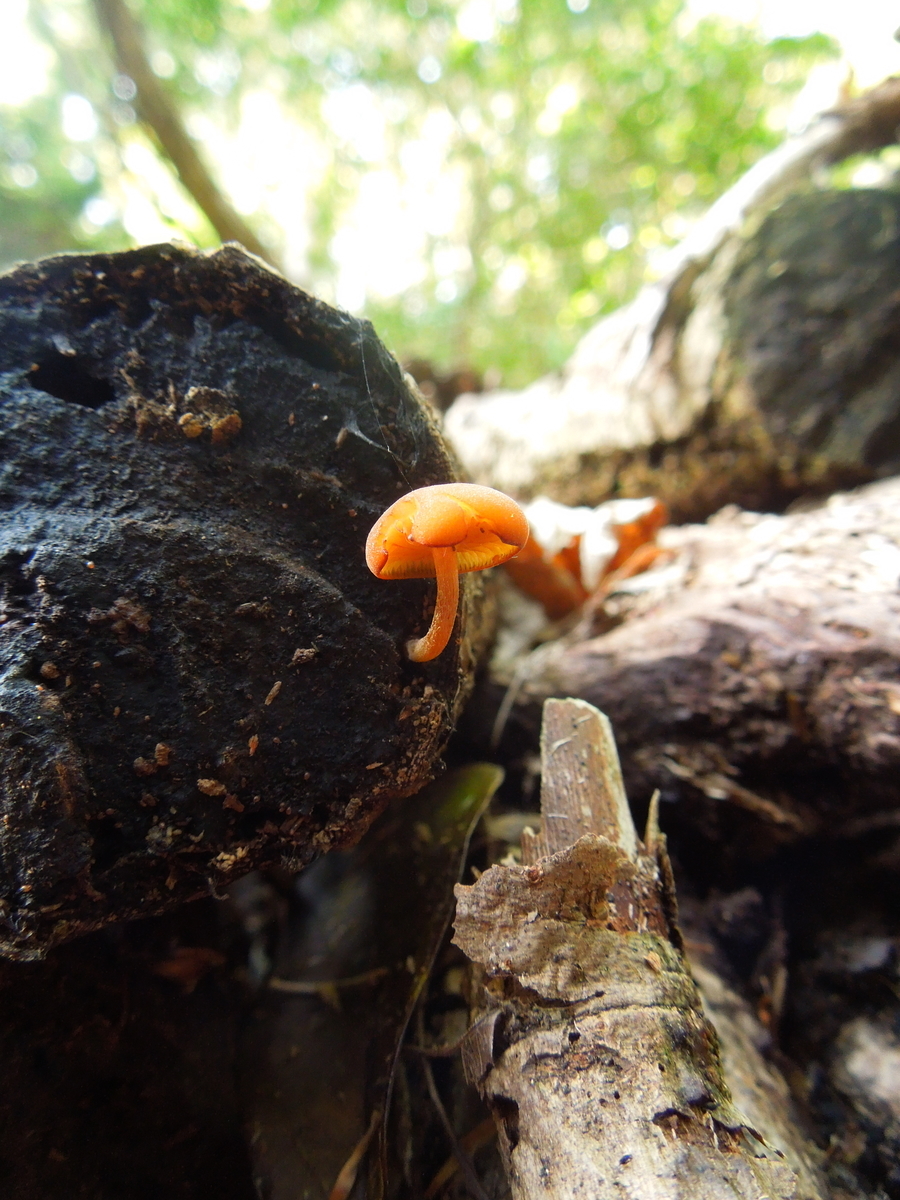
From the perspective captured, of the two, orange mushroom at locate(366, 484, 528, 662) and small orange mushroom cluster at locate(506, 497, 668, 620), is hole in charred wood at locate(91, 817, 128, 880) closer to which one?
orange mushroom at locate(366, 484, 528, 662)

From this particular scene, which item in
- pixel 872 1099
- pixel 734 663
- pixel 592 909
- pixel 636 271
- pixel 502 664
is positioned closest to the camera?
pixel 592 909

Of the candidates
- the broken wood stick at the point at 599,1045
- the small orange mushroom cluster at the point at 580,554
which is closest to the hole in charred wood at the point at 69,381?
the broken wood stick at the point at 599,1045

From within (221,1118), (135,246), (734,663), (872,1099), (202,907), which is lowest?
(872,1099)

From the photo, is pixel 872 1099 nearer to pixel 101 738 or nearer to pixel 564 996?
pixel 564 996

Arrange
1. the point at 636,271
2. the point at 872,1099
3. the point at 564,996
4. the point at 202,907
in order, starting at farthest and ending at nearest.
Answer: the point at 636,271
the point at 202,907
the point at 872,1099
the point at 564,996

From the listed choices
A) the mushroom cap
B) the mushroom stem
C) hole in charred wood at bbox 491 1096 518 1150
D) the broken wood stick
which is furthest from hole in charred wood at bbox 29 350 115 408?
hole in charred wood at bbox 491 1096 518 1150

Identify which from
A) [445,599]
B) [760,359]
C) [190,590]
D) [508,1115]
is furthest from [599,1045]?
[760,359]

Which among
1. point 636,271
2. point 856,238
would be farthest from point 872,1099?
point 636,271

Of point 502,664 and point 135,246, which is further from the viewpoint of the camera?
point 502,664
